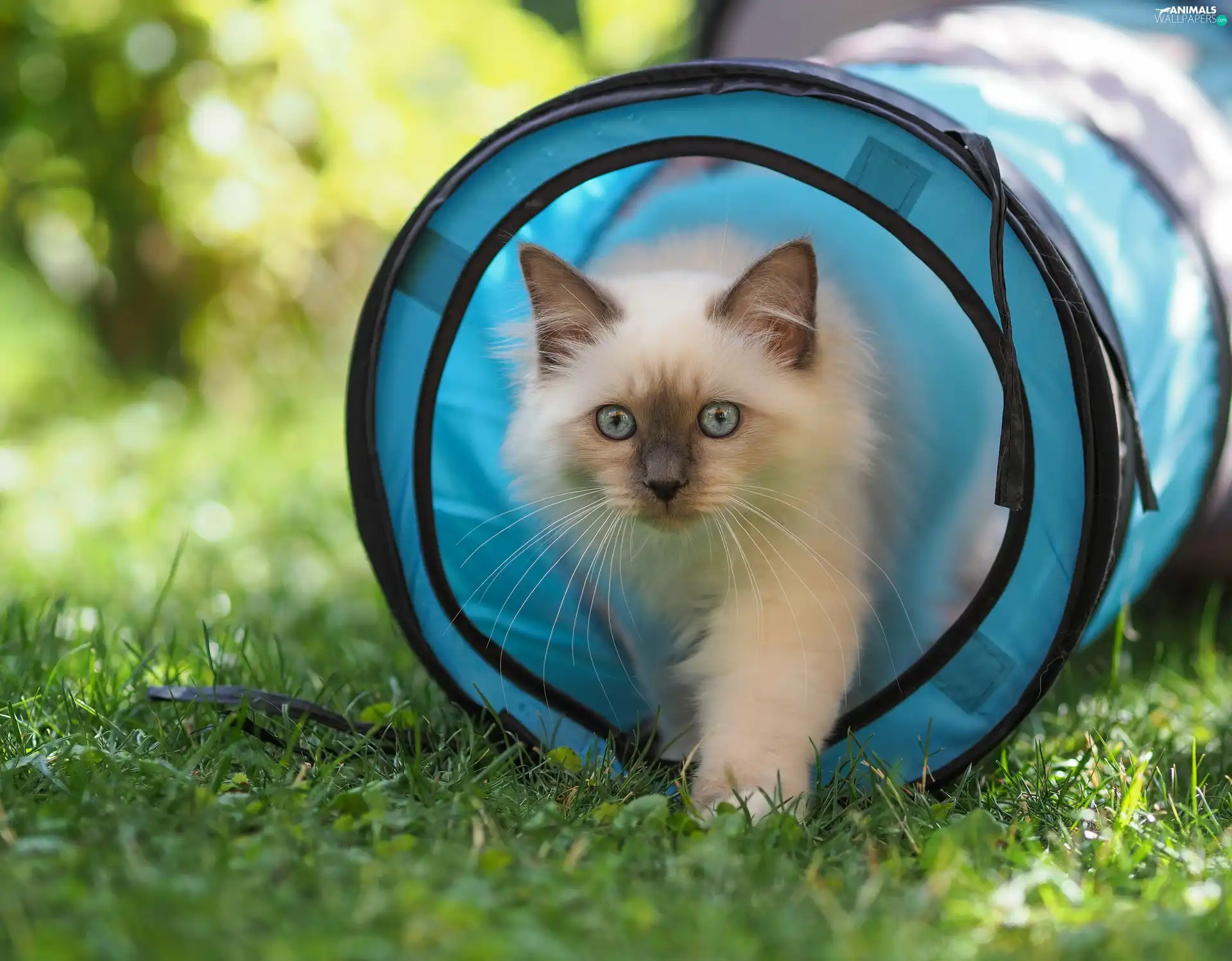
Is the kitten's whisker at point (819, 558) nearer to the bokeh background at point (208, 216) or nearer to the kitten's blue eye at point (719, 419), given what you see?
the kitten's blue eye at point (719, 419)

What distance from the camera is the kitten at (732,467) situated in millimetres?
2033

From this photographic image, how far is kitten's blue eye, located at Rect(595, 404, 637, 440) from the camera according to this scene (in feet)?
7.00

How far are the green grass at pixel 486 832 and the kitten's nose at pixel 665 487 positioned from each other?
0.47 metres

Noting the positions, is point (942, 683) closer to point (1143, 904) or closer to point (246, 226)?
point (1143, 904)

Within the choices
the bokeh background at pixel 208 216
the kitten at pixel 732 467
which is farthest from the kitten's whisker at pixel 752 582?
the bokeh background at pixel 208 216

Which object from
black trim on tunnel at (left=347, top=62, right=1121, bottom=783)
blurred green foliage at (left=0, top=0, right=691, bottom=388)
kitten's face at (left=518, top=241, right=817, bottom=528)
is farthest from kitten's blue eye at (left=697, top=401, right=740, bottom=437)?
blurred green foliage at (left=0, top=0, right=691, bottom=388)

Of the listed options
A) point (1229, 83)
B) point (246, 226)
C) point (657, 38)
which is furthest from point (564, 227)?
point (657, 38)

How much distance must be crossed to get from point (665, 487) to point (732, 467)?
0.13 meters

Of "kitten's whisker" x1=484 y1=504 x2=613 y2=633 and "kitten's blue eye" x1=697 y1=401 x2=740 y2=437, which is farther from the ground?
"kitten's blue eye" x1=697 y1=401 x2=740 y2=437

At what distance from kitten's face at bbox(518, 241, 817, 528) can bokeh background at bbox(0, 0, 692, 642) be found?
2060 millimetres

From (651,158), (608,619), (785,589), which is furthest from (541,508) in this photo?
(651,158)

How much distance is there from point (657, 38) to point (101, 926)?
21.7ft

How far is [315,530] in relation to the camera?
3922mm

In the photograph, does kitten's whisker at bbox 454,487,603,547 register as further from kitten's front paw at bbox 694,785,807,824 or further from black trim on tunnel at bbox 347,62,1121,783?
kitten's front paw at bbox 694,785,807,824
